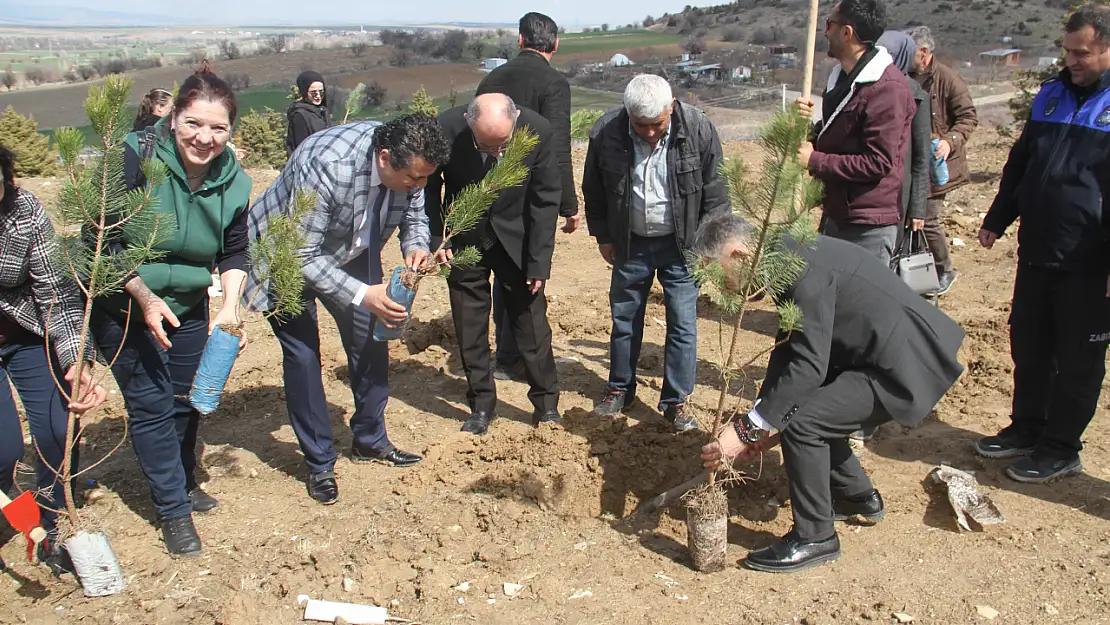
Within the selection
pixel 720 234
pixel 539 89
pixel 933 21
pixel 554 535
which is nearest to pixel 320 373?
pixel 554 535

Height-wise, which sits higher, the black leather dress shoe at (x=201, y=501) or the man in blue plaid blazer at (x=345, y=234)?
the man in blue plaid blazer at (x=345, y=234)

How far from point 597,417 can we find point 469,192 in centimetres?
137

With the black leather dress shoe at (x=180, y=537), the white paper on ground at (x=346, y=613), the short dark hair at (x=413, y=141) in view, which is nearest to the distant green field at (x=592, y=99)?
the short dark hair at (x=413, y=141)

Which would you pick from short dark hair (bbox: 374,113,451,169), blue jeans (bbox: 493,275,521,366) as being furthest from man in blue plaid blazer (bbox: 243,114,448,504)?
blue jeans (bbox: 493,275,521,366)

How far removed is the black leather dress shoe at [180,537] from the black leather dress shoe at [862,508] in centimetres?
255

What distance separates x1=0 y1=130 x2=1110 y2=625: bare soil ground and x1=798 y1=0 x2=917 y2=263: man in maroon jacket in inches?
44.0

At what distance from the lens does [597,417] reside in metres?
3.96

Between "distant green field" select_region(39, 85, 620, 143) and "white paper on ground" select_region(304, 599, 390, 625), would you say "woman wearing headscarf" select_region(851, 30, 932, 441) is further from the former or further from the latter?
"distant green field" select_region(39, 85, 620, 143)

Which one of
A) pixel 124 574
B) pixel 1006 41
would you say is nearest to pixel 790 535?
pixel 124 574

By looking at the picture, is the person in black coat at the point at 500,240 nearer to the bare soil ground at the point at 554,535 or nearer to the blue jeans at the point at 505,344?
the bare soil ground at the point at 554,535

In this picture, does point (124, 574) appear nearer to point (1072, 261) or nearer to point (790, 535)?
point (790, 535)

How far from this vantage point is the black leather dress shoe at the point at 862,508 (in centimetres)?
324

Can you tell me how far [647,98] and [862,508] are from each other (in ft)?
6.25

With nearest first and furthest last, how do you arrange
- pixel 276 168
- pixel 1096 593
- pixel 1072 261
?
pixel 1096 593 < pixel 1072 261 < pixel 276 168
